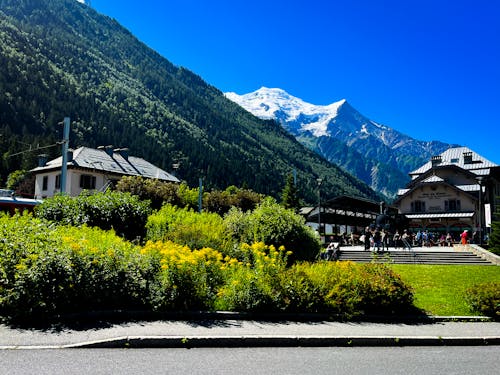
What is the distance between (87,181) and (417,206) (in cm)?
4418

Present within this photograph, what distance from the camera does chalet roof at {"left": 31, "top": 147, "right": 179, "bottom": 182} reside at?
59.6 metres

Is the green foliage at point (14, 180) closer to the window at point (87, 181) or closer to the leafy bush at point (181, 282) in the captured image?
the window at point (87, 181)

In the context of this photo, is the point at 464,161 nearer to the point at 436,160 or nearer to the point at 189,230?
the point at 436,160

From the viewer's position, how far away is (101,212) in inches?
667

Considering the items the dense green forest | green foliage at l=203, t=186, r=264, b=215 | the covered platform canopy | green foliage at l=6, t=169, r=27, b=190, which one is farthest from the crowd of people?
the dense green forest

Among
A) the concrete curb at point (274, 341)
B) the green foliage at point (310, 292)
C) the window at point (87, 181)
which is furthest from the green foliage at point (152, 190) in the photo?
the concrete curb at point (274, 341)

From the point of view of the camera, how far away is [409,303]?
35.1 ft

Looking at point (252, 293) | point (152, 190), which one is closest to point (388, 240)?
point (152, 190)

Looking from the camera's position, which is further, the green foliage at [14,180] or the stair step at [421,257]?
the green foliage at [14,180]

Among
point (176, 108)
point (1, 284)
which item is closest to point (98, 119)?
point (176, 108)

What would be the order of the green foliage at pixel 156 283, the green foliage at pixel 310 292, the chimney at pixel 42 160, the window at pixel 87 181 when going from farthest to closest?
the chimney at pixel 42 160, the window at pixel 87 181, the green foliage at pixel 310 292, the green foliage at pixel 156 283

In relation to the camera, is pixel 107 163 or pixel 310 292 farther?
pixel 107 163

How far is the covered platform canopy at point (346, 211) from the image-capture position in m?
39.6

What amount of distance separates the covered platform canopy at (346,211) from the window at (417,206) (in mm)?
17799
